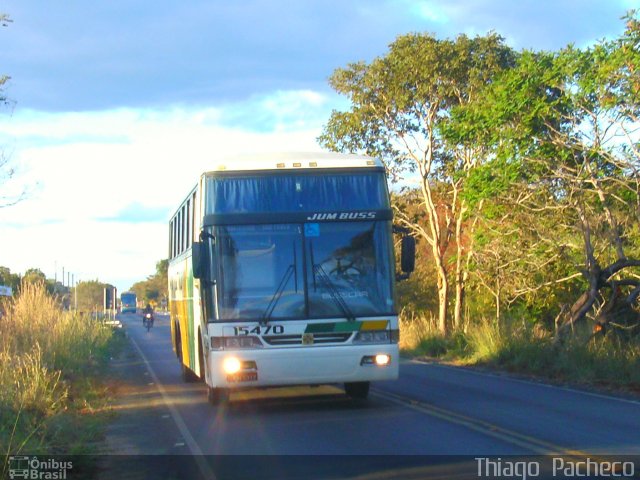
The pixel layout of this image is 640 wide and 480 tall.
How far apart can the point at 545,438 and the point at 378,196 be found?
451 cm

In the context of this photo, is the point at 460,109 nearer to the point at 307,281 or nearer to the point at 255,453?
the point at 307,281

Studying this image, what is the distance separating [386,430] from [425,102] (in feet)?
63.3

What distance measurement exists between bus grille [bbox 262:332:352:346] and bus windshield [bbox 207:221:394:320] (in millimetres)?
274

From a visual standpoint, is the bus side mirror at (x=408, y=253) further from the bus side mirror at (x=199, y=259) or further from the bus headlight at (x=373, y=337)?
the bus side mirror at (x=199, y=259)

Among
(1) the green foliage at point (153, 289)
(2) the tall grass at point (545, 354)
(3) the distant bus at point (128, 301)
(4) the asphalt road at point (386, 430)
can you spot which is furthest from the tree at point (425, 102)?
(1) the green foliage at point (153, 289)

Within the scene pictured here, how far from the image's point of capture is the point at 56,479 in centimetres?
854

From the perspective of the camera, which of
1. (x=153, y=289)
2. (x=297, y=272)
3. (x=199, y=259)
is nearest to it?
(x=297, y=272)

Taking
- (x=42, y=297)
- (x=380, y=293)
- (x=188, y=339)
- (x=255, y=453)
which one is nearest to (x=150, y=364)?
(x=42, y=297)

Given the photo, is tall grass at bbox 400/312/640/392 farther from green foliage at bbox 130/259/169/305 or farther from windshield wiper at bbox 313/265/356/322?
green foliage at bbox 130/259/169/305

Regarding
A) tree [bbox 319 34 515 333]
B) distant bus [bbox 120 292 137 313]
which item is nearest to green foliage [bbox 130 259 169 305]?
distant bus [bbox 120 292 137 313]

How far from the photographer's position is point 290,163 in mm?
13258

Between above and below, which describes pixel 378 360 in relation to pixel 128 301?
below

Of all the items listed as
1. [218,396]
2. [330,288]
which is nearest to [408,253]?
[330,288]

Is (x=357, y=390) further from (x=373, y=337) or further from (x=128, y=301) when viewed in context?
(x=128, y=301)
